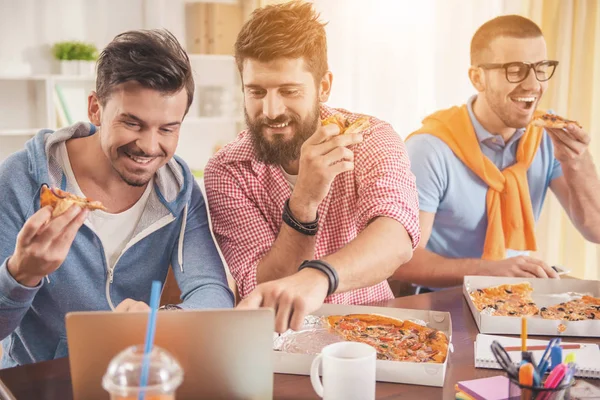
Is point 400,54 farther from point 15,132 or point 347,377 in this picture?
point 347,377

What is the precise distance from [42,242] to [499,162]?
176 cm

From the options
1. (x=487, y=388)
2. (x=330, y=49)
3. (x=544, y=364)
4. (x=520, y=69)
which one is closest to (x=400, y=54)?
(x=330, y=49)

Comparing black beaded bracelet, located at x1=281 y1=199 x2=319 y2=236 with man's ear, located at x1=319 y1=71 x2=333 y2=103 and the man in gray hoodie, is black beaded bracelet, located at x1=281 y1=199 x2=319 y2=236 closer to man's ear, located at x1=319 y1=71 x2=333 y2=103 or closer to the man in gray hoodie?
the man in gray hoodie

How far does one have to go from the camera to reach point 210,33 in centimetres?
466

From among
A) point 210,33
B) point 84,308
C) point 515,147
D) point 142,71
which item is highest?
point 210,33

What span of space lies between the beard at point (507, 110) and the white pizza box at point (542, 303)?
92cm

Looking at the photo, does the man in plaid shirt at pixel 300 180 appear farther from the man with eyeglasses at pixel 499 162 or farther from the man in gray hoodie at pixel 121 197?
the man with eyeglasses at pixel 499 162

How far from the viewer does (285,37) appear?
1917 millimetres

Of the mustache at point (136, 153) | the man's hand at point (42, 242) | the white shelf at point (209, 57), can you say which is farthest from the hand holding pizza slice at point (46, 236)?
the white shelf at point (209, 57)

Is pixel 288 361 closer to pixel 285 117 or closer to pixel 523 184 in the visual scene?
pixel 285 117

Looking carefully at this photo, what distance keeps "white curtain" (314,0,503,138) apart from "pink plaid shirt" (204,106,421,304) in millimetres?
2221

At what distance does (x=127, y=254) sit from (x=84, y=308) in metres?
0.17

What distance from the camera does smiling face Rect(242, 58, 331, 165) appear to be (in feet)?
6.21

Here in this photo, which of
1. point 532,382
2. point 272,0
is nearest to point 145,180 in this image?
point 532,382
